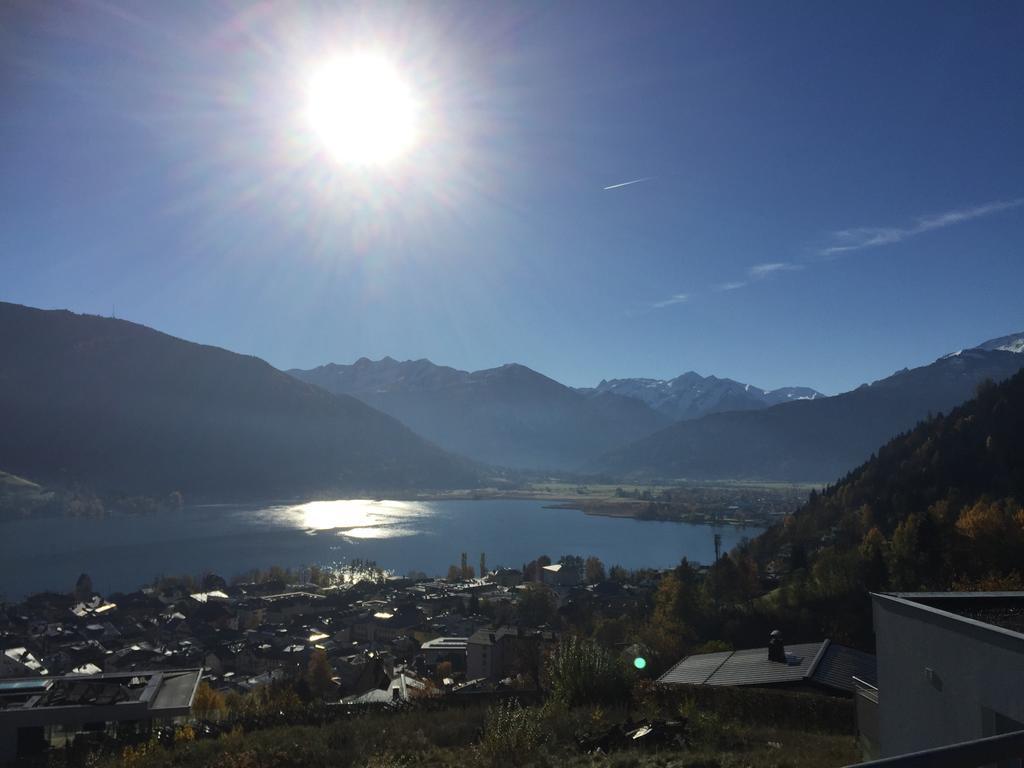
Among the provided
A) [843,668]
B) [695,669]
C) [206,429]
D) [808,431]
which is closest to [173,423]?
[206,429]

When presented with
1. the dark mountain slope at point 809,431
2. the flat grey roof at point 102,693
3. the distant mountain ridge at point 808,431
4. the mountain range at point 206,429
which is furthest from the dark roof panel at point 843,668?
the dark mountain slope at point 809,431

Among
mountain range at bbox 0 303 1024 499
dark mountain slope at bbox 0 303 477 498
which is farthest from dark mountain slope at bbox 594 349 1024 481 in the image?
dark mountain slope at bbox 0 303 477 498

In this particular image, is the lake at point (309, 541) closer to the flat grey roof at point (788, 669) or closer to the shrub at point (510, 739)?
the flat grey roof at point (788, 669)

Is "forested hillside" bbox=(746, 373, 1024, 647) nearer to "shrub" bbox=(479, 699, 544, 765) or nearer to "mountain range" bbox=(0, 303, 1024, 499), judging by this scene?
"shrub" bbox=(479, 699, 544, 765)

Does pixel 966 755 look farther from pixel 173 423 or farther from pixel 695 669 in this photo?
pixel 173 423

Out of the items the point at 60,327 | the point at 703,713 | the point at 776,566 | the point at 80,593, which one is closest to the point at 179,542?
the point at 80,593

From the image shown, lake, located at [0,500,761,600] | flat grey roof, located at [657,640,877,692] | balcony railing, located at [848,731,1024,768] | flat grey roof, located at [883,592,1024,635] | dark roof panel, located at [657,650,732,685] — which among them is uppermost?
balcony railing, located at [848,731,1024,768]
